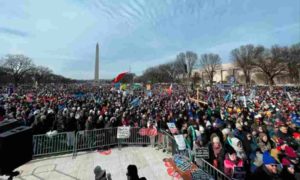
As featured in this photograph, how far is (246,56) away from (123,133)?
192 feet

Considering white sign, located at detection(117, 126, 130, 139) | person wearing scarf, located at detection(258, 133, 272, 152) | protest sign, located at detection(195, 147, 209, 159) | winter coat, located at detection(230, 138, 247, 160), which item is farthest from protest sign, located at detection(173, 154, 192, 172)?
white sign, located at detection(117, 126, 130, 139)

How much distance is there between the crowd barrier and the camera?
7.20 m

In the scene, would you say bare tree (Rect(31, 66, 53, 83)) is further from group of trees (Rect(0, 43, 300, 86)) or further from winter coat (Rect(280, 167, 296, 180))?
winter coat (Rect(280, 167, 296, 180))

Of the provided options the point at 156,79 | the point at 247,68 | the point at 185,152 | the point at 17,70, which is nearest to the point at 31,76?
the point at 17,70

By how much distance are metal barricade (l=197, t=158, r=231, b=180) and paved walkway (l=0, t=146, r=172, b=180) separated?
1110 mm

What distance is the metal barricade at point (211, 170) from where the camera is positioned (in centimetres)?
452

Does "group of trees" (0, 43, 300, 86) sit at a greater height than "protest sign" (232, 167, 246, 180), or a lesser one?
greater

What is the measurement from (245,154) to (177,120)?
16.8ft

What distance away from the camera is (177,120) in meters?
10.4

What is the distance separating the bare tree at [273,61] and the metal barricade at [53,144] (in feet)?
180

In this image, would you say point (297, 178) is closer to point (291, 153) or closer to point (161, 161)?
point (291, 153)

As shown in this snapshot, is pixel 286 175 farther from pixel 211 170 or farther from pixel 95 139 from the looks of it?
pixel 95 139

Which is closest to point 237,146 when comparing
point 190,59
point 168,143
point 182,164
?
point 182,164

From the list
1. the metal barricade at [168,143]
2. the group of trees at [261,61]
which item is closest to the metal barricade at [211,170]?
the metal barricade at [168,143]
